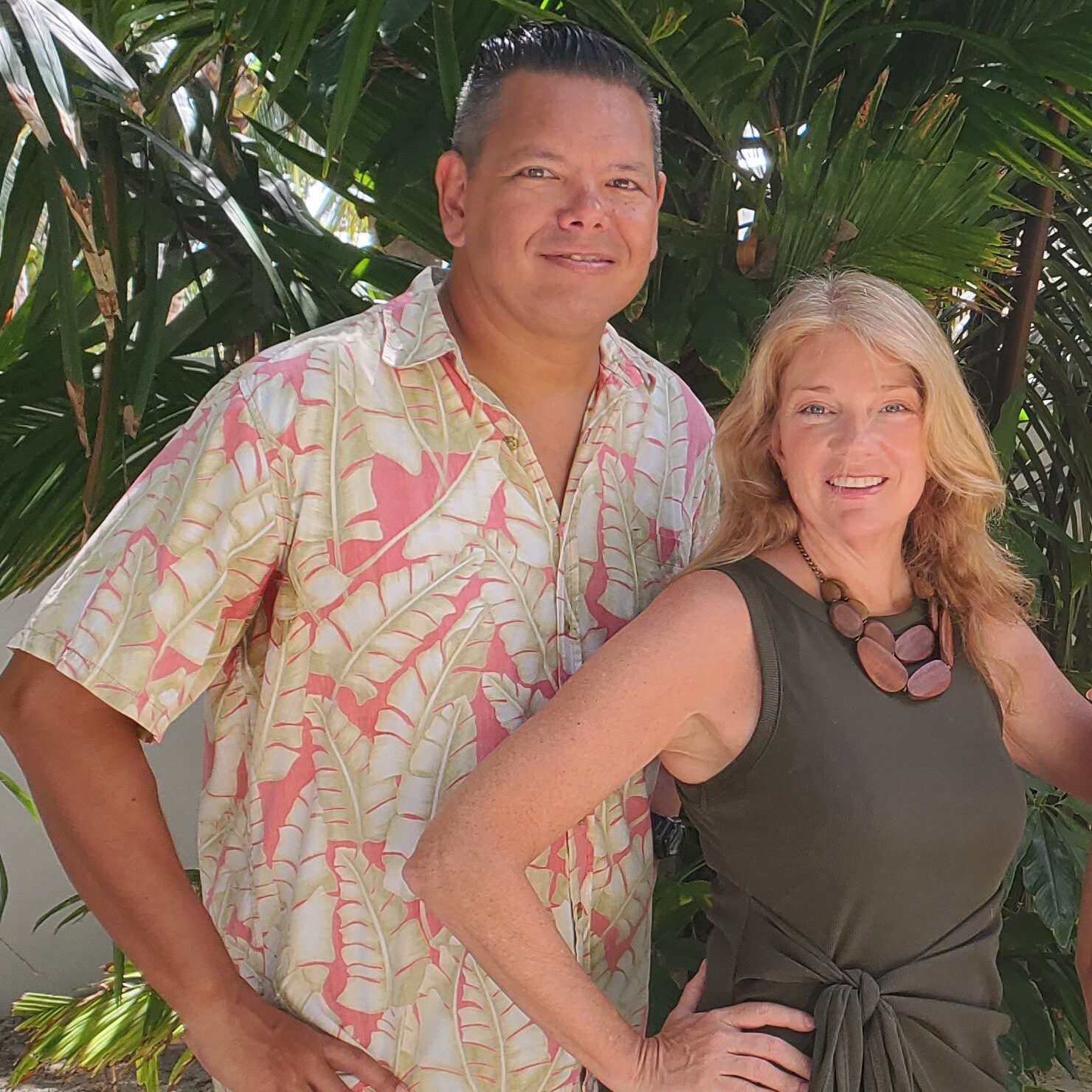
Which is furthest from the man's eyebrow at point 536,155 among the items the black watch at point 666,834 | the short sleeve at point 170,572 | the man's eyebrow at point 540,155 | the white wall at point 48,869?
the white wall at point 48,869

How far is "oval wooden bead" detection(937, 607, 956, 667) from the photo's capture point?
1.42m

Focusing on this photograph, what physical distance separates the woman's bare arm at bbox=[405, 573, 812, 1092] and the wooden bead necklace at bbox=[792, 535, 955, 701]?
Answer: 4.7 inches

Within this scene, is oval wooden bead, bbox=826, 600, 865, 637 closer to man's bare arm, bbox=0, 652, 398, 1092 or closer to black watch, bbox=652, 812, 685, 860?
black watch, bbox=652, 812, 685, 860

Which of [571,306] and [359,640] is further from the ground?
[571,306]

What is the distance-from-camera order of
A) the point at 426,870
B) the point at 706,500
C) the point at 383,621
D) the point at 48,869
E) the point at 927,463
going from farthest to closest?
1. the point at 48,869
2. the point at 706,500
3. the point at 927,463
4. the point at 383,621
5. the point at 426,870

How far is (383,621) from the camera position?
1343 millimetres

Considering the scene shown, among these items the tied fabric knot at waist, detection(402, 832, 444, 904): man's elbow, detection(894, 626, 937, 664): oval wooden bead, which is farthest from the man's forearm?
detection(894, 626, 937, 664): oval wooden bead

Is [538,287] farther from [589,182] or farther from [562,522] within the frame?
[562,522]

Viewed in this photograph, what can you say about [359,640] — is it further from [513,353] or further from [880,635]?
[880,635]

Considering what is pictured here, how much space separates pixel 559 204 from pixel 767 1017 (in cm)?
81

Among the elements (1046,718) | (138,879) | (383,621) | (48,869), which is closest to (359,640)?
(383,621)

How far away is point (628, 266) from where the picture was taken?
1.45 meters

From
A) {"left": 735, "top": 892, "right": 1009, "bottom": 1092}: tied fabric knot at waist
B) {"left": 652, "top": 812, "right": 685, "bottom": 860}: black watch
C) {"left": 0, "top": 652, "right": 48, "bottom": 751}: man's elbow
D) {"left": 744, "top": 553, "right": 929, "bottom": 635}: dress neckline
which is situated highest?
{"left": 0, "top": 652, "right": 48, "bottom": 751}: man's elbow

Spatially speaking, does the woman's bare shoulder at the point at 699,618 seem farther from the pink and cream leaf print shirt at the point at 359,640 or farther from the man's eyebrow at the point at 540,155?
the man's eyebrow at the point at 540,155
